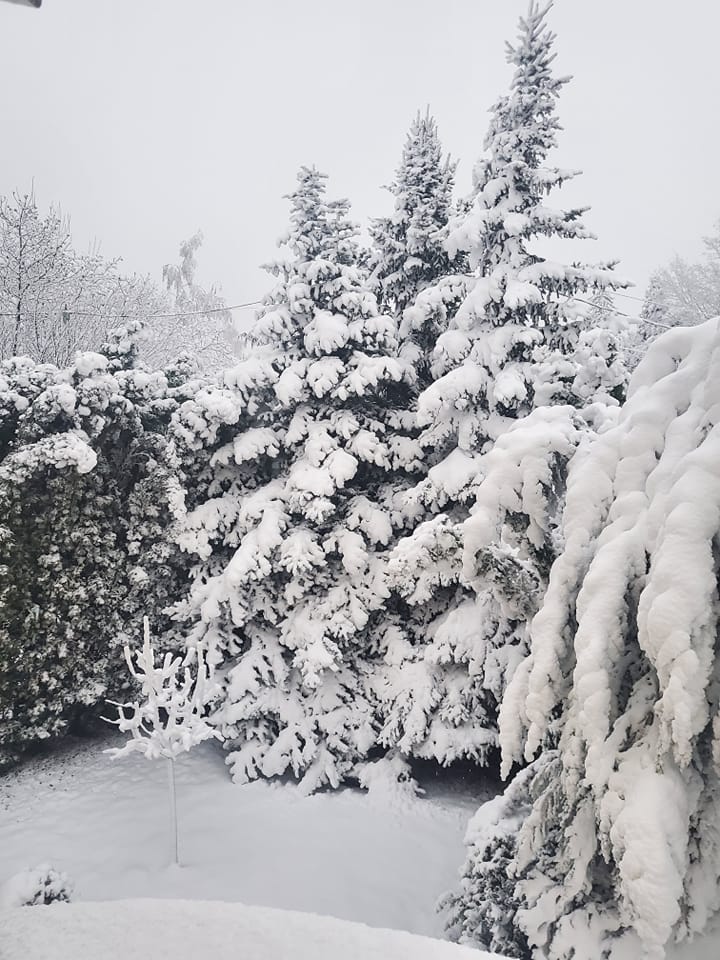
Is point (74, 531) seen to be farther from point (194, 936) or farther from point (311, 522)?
point (194, 936)

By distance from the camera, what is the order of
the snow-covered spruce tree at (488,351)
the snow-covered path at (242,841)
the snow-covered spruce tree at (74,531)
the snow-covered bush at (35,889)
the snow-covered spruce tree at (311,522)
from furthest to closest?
the snow-covered spruce tree at (74,531)
the snow-covered spruce tree at (311,522)
the snow-covered spruce tree at (488,351)
the snow-covered path at (242,841)
the snow-covered bush at (35,889)

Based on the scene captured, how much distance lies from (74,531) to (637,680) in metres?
9.37

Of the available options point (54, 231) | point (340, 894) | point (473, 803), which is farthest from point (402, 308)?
point (54, 231)

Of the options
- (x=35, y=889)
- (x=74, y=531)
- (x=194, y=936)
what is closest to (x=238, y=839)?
(x=35, y=889)

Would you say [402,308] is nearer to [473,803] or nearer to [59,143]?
[473,803]

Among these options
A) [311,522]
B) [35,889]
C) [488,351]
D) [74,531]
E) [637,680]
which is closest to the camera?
[637,680]

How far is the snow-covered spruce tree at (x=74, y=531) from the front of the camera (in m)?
9.33

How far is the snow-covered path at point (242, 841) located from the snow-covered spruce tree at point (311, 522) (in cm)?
65

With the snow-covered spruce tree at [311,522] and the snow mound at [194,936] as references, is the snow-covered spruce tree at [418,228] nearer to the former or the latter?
the snow-covered spruce tree at [311,522]

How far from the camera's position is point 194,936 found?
2.60 metres

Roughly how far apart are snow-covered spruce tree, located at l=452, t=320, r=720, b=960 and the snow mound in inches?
36.8

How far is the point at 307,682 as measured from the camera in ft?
28.6

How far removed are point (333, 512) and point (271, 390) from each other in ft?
7.91

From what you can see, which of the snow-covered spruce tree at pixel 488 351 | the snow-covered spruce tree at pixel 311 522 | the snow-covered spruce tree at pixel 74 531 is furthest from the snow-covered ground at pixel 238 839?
the snow-covered spruce tree at pixel 74 531
